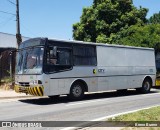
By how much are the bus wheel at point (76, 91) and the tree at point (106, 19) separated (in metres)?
18.7

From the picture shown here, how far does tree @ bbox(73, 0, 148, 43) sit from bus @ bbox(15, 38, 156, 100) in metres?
15.7

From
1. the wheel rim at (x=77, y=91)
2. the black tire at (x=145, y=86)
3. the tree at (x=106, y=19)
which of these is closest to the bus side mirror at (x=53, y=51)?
the wheel rim at (x=77, y=91)

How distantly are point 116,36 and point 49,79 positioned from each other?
2060 centimetres

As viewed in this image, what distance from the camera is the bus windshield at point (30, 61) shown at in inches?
596

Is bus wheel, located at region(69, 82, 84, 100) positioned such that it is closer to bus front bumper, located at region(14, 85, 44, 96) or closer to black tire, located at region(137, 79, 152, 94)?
bus front bumper, located at region(14, 85, 44, 96)

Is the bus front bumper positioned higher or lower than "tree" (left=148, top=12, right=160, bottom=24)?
lower

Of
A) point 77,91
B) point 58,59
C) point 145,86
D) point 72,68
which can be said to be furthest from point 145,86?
point 58,59

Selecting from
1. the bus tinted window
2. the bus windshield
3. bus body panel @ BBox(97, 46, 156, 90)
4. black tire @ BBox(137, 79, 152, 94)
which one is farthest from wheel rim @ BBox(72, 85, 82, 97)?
black tire @ BBox(137, 79, 152, 94)

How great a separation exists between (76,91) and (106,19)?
2185cm

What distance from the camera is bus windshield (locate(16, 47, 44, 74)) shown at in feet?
49.7

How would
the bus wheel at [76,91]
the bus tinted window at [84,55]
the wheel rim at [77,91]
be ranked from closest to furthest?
the bus wheel at [76,91] → the wheel rim at [77,91] → the bus tinted window at [84,55]

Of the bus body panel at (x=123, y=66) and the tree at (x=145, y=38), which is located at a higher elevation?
the tree at (x=145, y=38)

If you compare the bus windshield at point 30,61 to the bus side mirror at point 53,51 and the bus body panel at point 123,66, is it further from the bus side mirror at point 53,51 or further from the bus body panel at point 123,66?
the bus body panel at point 123,66

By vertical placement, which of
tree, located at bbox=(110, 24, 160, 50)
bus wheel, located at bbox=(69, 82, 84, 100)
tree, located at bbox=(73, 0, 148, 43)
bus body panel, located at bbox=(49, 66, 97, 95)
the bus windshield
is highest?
tree, located at bbox=(73, 0, 148, 43)
